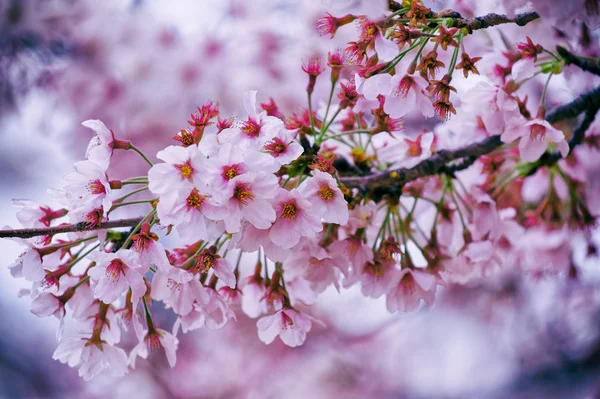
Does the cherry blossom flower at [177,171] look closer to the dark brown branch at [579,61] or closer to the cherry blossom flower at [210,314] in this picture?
the cherry blossom flower at [210,314]

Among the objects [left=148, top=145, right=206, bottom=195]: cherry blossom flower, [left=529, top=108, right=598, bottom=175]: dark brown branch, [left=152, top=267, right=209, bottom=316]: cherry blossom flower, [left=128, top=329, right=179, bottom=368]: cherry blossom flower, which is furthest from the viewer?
[left=529, top=108, right=598, bottom=175]: dark brown branch

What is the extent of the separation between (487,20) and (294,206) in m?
0.40

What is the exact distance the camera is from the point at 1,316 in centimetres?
314

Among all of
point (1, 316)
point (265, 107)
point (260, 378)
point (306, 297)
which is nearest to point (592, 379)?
point (260, 378)

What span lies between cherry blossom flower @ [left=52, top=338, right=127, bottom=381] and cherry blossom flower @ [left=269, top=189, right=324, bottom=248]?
340 millimetres

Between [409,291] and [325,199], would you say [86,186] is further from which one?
[409,291]

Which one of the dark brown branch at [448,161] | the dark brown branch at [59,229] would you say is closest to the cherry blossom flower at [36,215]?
the dark brown branch at [59,229]

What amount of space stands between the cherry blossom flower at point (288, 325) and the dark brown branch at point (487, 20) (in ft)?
1.71

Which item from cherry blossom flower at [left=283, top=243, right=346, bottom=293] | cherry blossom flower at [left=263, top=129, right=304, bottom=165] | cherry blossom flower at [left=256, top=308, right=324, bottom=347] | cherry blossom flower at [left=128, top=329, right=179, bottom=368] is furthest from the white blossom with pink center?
cherry blossom flower at [left=128, top=329, right=179, bottom=368]

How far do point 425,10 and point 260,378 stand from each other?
2742 mm

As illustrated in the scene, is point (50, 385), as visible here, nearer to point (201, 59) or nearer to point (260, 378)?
point (260, 378)

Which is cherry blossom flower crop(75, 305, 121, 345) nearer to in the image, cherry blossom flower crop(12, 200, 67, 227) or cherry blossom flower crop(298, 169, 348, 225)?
cherry blossom flower crop(12, 200, 67, 227)

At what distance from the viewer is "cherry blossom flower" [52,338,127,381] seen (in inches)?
33.8

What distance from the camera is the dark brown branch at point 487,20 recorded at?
0.78 m
